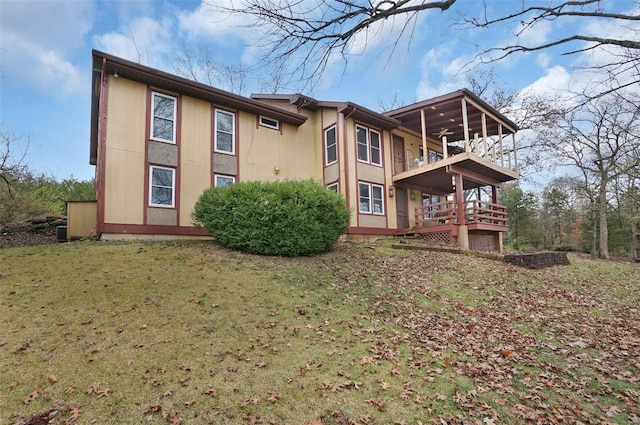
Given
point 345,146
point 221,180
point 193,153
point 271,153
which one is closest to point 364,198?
point 345,146

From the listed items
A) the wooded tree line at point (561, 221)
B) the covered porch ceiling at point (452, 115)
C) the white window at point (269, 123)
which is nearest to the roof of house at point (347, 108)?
the covered porch ceiling at point (452, 115)

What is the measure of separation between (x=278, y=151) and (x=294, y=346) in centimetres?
1068

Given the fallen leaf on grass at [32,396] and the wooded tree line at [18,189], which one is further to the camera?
the wooded tree line at [18,189]

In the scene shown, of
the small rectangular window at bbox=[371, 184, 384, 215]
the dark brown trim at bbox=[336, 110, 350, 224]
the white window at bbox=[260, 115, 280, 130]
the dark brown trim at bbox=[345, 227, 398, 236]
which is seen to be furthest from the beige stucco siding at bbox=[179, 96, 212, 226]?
the small rectangular window at bbox=[371, 184, 384, 215]

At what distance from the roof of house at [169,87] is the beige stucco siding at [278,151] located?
535 mm

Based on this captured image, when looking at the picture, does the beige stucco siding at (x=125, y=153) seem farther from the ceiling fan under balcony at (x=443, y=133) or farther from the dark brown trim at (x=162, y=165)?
→ the ceiling fan under balcony at (x=443, y=133)

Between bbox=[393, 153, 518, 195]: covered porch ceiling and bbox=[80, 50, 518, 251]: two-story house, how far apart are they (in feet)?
0.19

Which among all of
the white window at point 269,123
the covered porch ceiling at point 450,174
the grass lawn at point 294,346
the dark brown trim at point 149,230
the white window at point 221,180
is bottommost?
the grass lawn at point 294,346

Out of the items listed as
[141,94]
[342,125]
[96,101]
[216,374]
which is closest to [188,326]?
[216,374]

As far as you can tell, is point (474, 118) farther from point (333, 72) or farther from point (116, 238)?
point (116, 238)

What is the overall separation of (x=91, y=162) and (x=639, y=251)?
1488 inches

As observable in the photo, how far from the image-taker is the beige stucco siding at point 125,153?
33.4 feet

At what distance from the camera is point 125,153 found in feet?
34.6

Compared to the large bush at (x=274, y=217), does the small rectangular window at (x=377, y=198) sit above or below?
above
